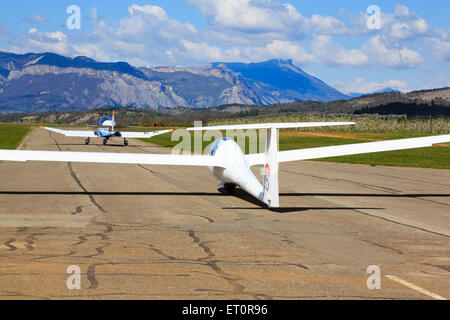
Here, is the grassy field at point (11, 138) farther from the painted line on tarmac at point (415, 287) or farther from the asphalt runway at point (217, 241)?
the painted line on tarmac at point (415, 287)

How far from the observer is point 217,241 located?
11.7 metres

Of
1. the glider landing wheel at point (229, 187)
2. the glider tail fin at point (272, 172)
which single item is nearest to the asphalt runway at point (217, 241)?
the glider landing wheel at point (229, 187)

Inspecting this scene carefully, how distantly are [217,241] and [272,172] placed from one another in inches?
144

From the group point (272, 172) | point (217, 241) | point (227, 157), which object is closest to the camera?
point (217, 241)

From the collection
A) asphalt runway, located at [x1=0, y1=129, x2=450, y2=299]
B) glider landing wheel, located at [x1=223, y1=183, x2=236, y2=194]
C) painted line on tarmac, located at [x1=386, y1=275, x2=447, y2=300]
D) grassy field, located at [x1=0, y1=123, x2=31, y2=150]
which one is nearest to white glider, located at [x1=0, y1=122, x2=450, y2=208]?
glider landing wheel, located at [x1=223, y1=183, x2=236, y2=194]

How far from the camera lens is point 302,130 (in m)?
97.2

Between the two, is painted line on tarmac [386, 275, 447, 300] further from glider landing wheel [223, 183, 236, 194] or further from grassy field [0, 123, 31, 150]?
grassy field [0, 123, 31, 150]

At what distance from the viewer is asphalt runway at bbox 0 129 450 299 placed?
320 inches

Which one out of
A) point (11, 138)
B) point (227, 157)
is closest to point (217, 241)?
point (227, 157)

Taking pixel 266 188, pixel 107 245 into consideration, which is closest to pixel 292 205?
pixel 266 188

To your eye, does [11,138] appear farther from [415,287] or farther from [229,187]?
[415,287]

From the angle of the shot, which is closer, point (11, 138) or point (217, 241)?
point (217, 241)

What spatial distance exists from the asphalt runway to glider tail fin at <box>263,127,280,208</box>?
0.51 meters
